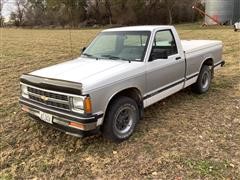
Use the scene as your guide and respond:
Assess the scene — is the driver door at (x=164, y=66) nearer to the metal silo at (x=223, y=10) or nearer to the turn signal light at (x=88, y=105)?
the turn signal light at (x=88, y=105)

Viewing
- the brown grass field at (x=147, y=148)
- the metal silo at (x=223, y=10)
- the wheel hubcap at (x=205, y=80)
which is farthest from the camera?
the metal silo at (x=223, y=10)

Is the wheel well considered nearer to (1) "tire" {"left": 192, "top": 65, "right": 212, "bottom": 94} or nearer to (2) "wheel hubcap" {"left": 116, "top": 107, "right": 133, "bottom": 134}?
(2) "wheel hubcap" {"left": 116, "top": 107, "right": 133, "bottom": 134}

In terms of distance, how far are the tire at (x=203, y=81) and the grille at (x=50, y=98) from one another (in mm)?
3567

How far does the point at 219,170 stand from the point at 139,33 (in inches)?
109

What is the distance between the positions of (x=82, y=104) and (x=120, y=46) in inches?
71.8

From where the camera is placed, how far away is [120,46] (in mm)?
5363

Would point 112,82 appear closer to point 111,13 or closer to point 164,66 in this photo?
point 164,66

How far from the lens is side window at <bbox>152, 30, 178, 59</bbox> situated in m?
5.07

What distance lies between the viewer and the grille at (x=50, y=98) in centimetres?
411

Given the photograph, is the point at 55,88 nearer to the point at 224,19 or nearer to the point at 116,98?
the point at 116,98

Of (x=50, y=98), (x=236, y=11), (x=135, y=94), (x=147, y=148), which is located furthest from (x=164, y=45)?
(x=236, y=11)

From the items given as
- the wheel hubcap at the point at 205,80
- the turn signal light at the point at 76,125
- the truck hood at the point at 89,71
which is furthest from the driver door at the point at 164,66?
the turn signal light at the point at 76,125

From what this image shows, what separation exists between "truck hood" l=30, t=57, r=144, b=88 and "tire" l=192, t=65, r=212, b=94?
233 centimetres

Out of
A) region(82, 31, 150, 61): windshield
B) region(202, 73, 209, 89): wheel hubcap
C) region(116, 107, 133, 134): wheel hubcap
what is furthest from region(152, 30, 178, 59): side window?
region(202, 73, 209, 89): wheel hubcap
